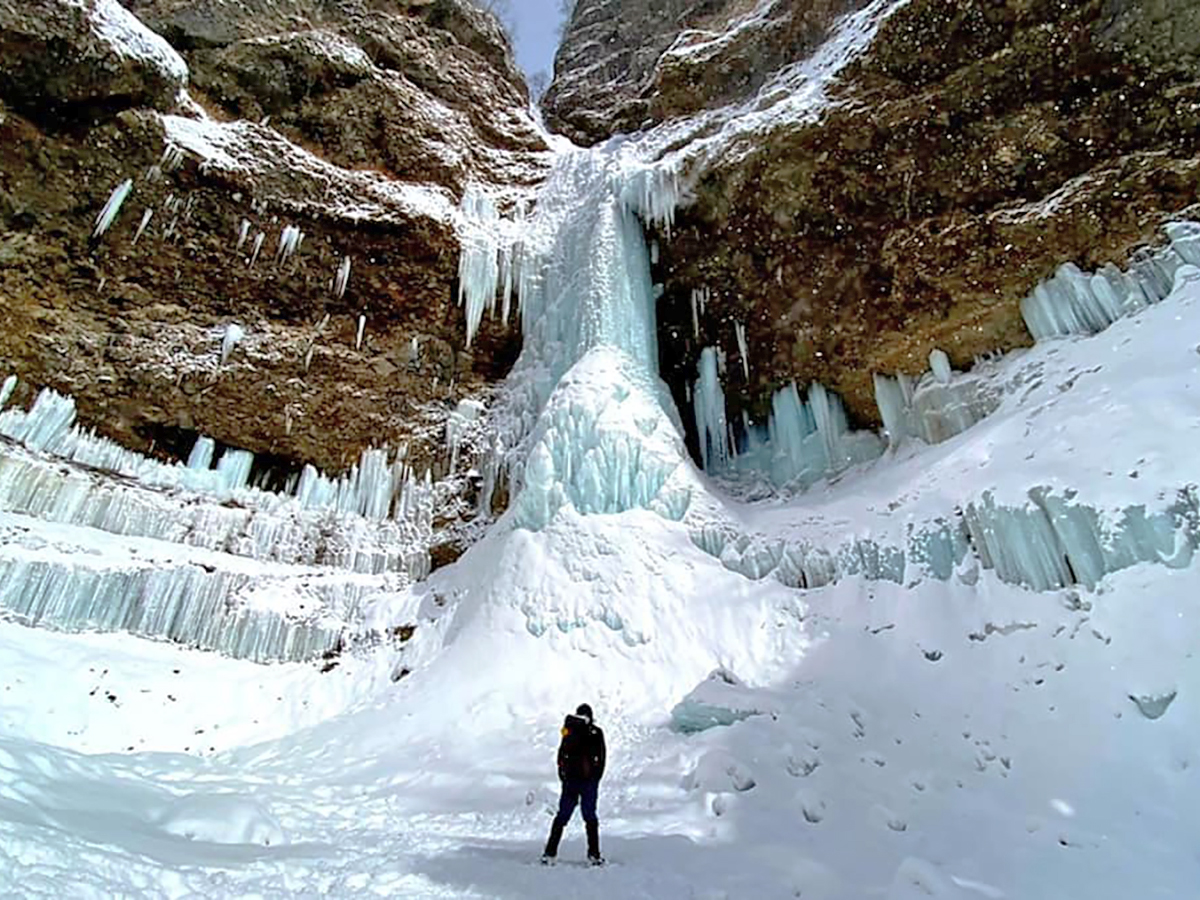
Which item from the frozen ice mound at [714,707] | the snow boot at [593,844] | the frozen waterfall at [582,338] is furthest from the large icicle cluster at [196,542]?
the snow boot at [593,844]

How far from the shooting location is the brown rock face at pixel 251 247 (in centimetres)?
1190

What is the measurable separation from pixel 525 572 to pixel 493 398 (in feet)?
16.5

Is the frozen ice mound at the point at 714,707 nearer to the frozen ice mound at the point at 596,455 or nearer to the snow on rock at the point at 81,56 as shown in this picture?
the frozen ice mound at the point at 596,455

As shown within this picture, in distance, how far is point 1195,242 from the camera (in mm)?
9492

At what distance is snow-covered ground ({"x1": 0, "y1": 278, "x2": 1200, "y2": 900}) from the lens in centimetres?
455

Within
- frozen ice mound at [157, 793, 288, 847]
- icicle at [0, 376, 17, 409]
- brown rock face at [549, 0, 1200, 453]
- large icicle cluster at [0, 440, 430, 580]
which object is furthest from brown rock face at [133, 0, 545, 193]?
frozen ice mound at [157, 793, 288, 847]

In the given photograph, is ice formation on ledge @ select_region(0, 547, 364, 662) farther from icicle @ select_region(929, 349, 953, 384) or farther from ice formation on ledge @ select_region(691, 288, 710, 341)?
icicle @ select_region(929, 349, 953, 384)

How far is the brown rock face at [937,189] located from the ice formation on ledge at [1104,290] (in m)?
0.24

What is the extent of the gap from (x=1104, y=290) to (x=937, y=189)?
10.1 feet

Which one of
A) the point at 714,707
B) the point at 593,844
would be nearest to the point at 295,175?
the point at 714,707

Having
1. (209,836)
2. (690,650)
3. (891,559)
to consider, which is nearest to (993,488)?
(891,559)

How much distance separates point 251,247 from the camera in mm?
13156

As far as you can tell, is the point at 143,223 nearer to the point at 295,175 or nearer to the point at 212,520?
the point at 295,175

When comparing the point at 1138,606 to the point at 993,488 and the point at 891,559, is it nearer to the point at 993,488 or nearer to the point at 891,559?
the point at 993,488
